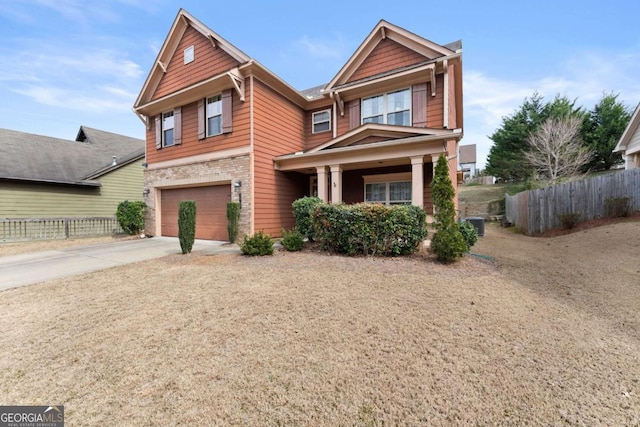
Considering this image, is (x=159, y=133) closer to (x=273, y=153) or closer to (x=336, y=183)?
(x=273, y=153)

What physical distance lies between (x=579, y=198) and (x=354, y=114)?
9676 millimetres

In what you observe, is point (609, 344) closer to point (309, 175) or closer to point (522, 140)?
point (309, 175)

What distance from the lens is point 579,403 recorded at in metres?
2.00

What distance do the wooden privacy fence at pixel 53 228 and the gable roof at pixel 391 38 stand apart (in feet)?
44.0

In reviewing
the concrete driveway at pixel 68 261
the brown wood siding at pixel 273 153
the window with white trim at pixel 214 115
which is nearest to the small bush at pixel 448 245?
the concrete driveway at pixel 68 261

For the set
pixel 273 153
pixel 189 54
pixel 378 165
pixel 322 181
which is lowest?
pixel 322 181

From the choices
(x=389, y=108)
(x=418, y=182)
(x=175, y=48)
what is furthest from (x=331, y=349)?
(x=175, y=48)

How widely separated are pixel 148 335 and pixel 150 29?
43.0ft

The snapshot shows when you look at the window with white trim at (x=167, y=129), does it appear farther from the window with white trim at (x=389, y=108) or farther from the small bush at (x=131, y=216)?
the window with white trim at (x=389, y=108)

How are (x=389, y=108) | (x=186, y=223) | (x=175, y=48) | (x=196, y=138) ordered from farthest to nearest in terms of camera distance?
(x=175, y=48) < (x=196, y=138) < (x=389, y=108) < (x=186, y=223)

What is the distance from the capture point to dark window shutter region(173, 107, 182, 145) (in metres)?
11.4

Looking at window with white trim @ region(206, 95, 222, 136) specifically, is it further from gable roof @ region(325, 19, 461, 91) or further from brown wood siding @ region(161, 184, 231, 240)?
gable roof @ region(325, 19, 461, 91)

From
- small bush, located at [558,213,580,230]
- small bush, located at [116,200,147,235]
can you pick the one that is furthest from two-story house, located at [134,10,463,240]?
small bush, located at [558,213,580,230]

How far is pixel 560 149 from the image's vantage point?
20188 mm
